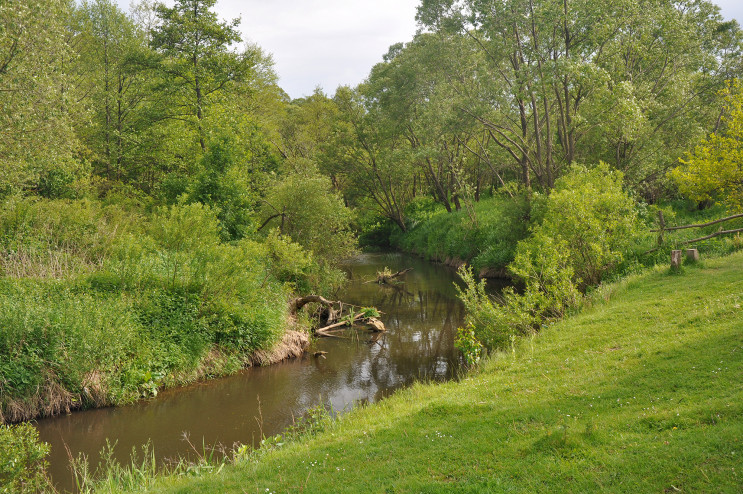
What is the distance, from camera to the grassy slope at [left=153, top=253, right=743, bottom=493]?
17.4ft

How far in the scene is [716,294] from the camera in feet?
36.8

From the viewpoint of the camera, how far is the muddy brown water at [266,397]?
9.63 meters

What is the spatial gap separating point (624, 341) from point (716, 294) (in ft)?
10.3

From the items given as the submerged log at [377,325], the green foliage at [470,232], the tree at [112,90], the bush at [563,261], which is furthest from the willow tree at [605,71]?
the tree at [112,90]

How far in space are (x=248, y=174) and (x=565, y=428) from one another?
22562mm

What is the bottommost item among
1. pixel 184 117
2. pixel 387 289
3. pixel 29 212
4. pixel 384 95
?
pixel 387 289

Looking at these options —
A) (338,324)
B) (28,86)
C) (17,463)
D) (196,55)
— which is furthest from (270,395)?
(196,55)

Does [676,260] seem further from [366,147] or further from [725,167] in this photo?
[366,147]

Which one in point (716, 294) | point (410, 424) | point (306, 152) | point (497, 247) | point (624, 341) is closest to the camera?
point (410, 424)

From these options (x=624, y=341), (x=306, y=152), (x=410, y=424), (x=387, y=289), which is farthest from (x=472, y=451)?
(x=306, y=152)

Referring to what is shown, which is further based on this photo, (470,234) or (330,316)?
(470,234)

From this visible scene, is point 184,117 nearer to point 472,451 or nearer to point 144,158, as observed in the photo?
Result: point 144,158

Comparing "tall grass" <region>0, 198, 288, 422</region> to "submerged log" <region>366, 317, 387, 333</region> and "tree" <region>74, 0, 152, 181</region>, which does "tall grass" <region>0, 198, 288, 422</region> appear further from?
"tree" <region>74, 0, 152, 181</region>

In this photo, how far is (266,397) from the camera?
1194 centimetres
